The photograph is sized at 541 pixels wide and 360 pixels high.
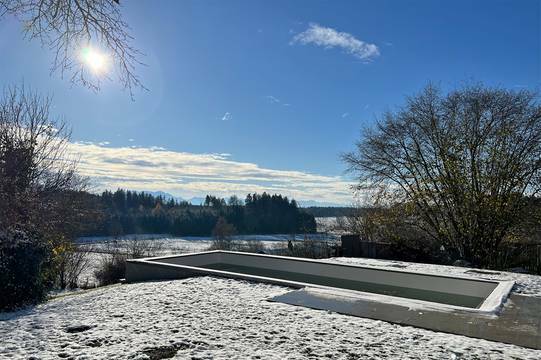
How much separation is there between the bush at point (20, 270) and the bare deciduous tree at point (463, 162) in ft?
32.8

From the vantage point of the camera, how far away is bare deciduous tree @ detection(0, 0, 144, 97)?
4590 millimetres

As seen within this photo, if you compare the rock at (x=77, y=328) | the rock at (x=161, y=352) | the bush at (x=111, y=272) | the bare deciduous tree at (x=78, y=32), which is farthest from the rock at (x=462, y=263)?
the bush at (x=111, y=272)

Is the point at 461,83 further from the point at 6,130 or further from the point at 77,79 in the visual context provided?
the point at 6,130

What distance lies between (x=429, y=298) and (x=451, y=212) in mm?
5546

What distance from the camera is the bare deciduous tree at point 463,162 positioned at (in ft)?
35.0

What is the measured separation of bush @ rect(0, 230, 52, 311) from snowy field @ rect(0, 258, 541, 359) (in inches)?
20.2

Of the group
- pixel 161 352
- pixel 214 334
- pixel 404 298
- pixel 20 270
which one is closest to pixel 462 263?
pixel 404 298

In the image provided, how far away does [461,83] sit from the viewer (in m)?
11.9

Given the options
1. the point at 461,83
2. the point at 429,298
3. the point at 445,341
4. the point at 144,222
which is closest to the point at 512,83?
the point at 461,83

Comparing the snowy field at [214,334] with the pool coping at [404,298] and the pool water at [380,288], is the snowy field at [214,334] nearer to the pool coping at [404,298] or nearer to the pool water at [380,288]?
the pool coping at [404,298]

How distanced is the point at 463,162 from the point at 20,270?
11168 mm

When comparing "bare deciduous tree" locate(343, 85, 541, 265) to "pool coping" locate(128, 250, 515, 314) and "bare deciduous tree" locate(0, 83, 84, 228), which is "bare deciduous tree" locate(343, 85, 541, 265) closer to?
"pool coping" locate(128, 250, 515, 314)

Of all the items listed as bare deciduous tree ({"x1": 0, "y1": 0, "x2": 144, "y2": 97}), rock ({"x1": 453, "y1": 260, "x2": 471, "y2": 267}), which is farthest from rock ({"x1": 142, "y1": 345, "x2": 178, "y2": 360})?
rock ({"x1": 453, "y1": 260, "x2": 471, "y2": 267})

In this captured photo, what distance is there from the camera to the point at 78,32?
16.3 feet
